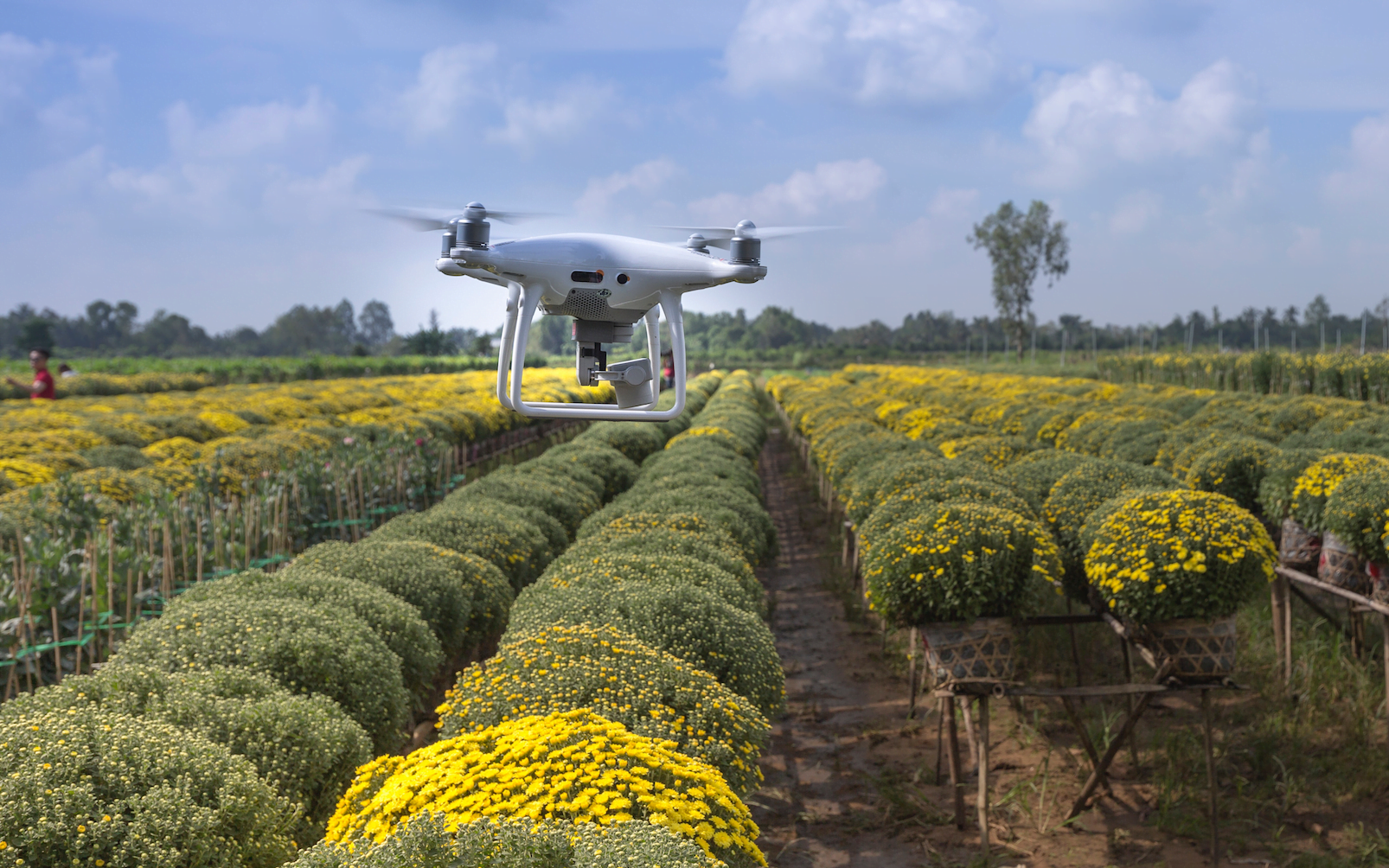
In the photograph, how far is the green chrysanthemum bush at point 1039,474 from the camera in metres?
8.59

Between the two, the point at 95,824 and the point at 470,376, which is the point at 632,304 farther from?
the point at 470,376

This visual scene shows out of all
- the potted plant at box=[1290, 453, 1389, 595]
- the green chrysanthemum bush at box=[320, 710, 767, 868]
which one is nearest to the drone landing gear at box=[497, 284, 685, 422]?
the green chrysanthemum bush at box=[320, 710, 767, 868]

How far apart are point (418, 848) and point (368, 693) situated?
3.17 m

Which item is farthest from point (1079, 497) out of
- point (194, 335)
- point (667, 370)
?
point (194, 335)

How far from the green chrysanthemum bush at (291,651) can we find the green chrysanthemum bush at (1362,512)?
7.30m

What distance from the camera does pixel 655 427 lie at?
19938 millimetres

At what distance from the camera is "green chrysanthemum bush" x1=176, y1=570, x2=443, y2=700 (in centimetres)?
601

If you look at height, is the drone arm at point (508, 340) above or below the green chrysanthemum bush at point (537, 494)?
above

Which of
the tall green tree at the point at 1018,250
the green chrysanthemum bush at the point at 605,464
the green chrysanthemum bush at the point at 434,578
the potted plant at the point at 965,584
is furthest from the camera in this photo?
the tall green tree at the point at 1018,250

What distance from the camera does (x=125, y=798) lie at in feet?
10.7

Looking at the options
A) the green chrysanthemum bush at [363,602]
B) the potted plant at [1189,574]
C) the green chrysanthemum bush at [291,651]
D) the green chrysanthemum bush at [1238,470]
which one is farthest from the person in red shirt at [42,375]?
the green chrysanthemum bush at [1238,470]

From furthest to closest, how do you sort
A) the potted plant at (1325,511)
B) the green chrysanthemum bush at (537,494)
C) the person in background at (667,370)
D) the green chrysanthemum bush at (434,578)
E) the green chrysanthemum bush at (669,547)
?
the green chrysanthemum bush at (537,494), the potted plant at (1325,511), the green chrysanthemum bush at (669,547), the green chrysanthemum bush at (434,578), the person in background at (667,370)

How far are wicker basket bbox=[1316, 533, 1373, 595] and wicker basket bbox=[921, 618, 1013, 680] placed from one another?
10.9 ft

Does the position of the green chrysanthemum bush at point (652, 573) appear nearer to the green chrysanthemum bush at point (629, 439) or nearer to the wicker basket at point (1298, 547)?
the wicker basket at point (1298, 547)
